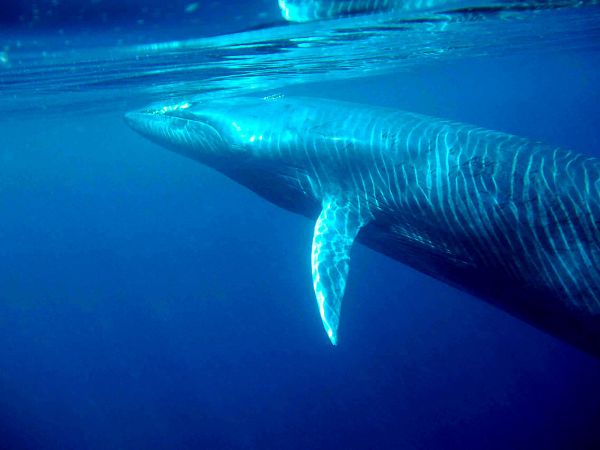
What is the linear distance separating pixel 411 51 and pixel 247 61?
25.4 feet

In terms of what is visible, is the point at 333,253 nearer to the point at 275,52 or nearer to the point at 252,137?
the point at 252,137

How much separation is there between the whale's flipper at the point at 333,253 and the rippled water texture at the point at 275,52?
397 cm

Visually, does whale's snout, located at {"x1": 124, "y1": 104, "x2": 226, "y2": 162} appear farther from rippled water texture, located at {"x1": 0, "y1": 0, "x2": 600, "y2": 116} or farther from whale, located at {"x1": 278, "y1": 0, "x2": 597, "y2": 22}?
whale, located at {"x1": 278, "y1": 0, "x2": 597, "y2": 22}

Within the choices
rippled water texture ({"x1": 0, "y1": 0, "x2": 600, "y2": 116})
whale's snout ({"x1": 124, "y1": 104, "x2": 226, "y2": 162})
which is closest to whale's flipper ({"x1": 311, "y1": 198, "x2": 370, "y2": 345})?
whale's snout ({"x1": 124, "y1": 104, "x2": 226, "y2": 162})

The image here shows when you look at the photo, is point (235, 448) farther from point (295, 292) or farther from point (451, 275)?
point (451, 275)

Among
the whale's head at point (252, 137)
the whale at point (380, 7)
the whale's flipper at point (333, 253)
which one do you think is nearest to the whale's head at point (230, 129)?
the whale's head at point (252, 137)

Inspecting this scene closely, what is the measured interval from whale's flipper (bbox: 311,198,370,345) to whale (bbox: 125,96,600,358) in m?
0.01

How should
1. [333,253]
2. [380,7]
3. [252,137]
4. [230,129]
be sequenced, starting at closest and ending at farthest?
[333,253] < [252,137] < [230,129] < [380,7]

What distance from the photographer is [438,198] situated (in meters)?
5.18

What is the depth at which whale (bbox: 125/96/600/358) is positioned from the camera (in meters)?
4.37

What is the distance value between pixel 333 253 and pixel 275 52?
8849 mm

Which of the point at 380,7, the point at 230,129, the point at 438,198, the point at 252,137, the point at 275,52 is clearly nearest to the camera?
the point at 438,198

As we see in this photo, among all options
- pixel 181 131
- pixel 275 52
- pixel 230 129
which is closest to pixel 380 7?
pixel 230 129

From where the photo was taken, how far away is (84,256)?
48.3 meters
